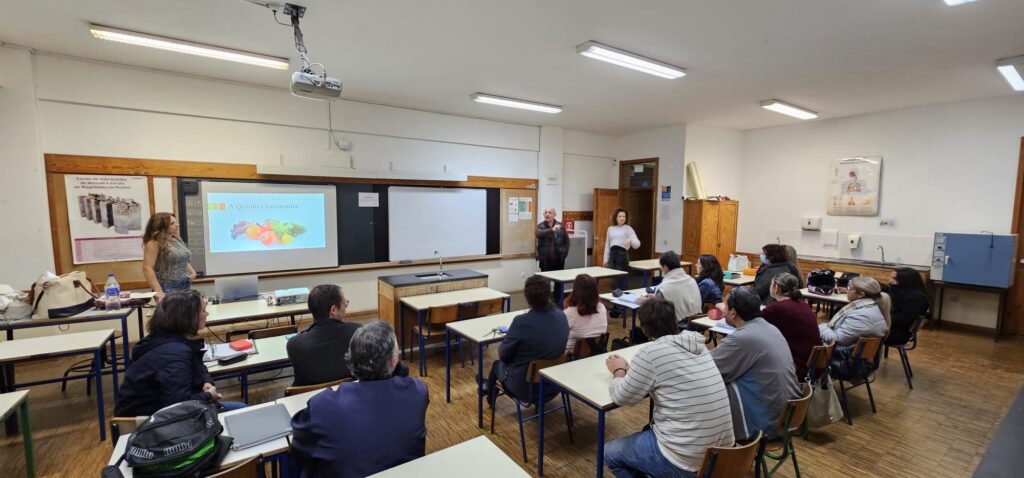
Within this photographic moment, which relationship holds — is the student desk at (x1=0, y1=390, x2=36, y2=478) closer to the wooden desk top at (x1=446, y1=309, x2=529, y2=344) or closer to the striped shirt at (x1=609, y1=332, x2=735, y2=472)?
the wooden desk top at (x1=446, y1=309, x2=529, y2=344)

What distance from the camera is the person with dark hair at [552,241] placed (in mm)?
6531

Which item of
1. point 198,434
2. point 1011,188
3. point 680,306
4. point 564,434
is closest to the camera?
point 198,434

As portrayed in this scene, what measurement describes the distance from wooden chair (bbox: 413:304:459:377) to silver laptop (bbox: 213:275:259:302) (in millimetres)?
1685

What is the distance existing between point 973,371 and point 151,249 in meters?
8.14

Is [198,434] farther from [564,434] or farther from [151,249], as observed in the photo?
[151,249]

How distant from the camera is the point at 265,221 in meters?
5.42

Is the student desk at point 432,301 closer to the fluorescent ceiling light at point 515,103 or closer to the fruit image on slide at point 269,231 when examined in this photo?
the fruit image on slide at point 269,231

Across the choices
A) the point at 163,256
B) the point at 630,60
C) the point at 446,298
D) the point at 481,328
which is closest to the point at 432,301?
the point at 446,298

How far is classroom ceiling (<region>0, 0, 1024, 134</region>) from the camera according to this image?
3.12 m

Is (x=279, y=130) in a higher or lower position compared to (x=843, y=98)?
lower

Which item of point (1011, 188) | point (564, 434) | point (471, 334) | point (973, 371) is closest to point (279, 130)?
point (471, 334)

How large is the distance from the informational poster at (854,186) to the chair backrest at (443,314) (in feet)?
21.6

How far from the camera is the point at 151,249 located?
3.75 metres

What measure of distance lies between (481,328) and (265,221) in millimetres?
3697
